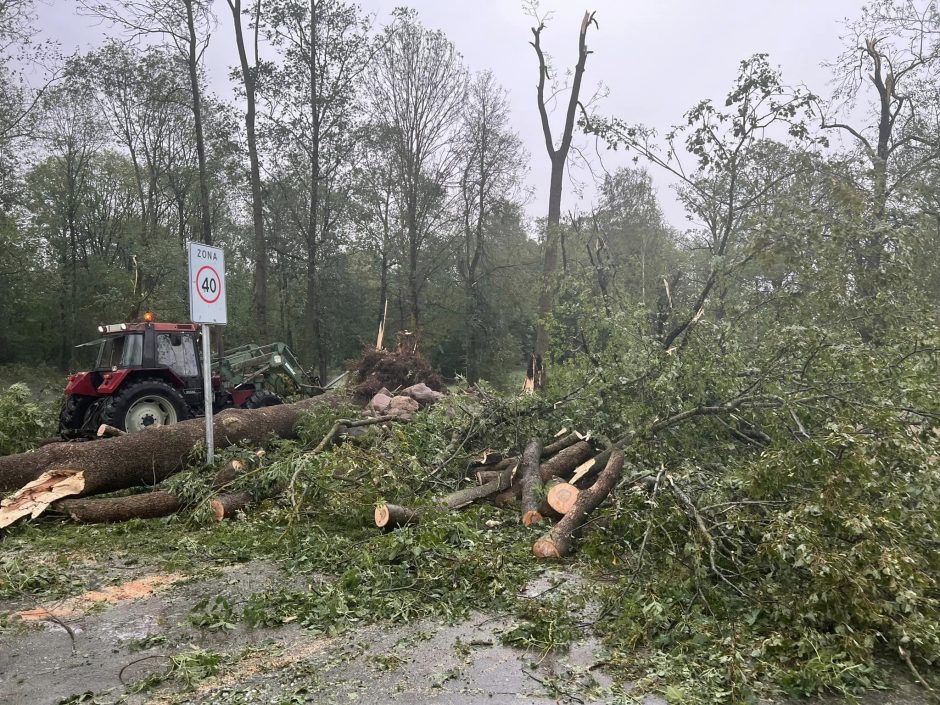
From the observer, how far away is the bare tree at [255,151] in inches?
732

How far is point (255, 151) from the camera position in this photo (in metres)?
19.0

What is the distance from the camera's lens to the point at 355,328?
25969 millimetres

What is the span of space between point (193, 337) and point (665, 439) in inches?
270

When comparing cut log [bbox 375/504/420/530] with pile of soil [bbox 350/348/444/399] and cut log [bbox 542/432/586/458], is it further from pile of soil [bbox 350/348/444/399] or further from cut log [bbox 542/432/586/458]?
pile of soil [bbox 350/348/444/399]

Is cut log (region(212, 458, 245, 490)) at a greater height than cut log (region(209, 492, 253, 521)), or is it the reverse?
cut log (region(212, 458, 245, 490))

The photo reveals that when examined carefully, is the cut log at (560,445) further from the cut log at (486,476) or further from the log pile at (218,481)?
the cut log at (486,476)

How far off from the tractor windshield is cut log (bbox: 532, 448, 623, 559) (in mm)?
6471

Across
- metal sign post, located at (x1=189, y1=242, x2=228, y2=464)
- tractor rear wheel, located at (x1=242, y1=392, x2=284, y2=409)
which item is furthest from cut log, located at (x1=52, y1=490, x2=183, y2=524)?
tractor rear wheel, located at (x1=242, y1=392, x2=284, y2=409)

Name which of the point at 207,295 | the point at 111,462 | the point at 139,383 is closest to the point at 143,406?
the point at 139,383

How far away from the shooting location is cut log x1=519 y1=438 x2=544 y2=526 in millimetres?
5453

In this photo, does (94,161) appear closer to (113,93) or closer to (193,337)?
(113,93)

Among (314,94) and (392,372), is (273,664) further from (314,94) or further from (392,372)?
(314,94)

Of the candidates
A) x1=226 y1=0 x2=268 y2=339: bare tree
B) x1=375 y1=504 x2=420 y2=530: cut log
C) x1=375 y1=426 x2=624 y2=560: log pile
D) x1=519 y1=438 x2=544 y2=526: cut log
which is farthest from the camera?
x1=226 y1=0 x2=268 y2=339: bare tree

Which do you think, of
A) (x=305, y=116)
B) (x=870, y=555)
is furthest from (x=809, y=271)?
(x=305, y=116)
